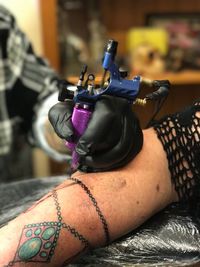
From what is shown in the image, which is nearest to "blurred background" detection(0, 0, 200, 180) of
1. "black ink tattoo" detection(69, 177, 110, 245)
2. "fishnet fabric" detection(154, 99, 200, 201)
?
"fishnet fabric" detection(154, 99, 200, 201)

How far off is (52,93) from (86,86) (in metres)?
0.53

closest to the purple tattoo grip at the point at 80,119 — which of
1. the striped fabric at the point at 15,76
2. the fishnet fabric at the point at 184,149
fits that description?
the fishnet fabric at the point at 184,149

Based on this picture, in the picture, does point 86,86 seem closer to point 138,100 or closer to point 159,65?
point 138,100

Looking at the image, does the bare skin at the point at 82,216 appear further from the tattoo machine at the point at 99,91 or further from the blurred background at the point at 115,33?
the blurred background at the point at 115,33

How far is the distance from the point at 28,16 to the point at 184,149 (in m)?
0.94

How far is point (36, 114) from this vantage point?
1.04 meters

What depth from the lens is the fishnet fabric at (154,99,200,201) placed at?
1.80 ft

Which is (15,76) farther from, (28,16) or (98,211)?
(98,211)

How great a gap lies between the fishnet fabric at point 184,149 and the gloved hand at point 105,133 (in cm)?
6

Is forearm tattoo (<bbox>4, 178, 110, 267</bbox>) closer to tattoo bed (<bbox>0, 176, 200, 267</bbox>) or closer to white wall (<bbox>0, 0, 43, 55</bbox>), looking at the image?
tattoo bed (<bbox>0, 176, 200, 267</bbox>)

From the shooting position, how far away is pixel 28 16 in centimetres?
133

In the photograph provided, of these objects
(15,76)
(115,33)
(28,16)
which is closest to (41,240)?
(15,76)

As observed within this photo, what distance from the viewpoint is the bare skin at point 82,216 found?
0.47 m

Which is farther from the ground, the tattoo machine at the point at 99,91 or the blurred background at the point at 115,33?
the blurred background at the point at 115,33
